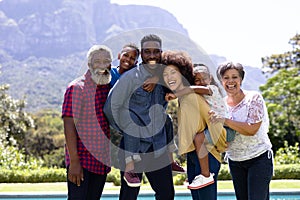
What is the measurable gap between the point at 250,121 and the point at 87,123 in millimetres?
1093

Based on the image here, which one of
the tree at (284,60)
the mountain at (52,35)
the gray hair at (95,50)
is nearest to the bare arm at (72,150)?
the gray hair at (95,50)

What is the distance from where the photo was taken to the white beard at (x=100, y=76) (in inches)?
102

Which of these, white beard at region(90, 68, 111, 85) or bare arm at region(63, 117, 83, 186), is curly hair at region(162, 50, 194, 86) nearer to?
white beard at region(90, 68, 111, 85)

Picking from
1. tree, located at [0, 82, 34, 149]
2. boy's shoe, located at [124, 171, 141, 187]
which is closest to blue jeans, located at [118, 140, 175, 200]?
boy's shoe, located at [124, 171, 141, 187]

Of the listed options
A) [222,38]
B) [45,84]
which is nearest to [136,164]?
[222,38]

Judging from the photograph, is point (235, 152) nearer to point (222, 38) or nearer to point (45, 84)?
point (222, 38)

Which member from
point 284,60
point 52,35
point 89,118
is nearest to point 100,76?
point 89,118

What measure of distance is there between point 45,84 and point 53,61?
17617mm

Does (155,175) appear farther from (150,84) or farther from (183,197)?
(183,197)

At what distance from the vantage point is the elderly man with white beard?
2.53 metres

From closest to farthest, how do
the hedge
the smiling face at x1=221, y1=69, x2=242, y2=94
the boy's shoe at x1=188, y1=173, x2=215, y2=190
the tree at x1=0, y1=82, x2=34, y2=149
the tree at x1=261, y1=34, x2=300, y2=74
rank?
the boy's shoe at x1=188, y1=173, x2=215, y2=190
the smiling face at x1=221, y1=69, x2=242, y2=94
the hedge
the tree at x1=0, y1=82, x2=34, y2=149
the tree at x1=261, y1=34, x2=300, y2=74

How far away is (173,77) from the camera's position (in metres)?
2.56

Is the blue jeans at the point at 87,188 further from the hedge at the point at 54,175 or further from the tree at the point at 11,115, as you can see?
the tree at the point at 11,115

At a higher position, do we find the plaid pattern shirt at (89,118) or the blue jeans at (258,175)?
the plaid pattern shirt at (89,118)
